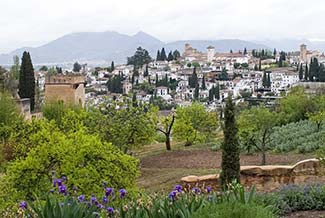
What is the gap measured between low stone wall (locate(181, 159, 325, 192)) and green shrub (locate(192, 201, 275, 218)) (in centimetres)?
813

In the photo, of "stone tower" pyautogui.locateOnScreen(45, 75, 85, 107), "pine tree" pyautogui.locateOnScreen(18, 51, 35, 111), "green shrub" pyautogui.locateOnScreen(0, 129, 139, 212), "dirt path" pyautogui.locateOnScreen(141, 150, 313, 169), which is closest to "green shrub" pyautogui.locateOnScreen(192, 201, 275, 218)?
"green shrub" pyautogui.locateOnScreen(0, 129, 139, 212)

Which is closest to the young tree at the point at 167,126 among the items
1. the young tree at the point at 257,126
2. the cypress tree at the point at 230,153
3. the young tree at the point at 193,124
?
the young tree at the point at 193,124

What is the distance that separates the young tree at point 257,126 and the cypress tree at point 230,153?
5247 mm

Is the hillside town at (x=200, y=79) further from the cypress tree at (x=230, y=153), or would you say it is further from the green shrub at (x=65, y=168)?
the green shrub at (x=65, y=168)

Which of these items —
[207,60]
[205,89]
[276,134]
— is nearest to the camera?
[276,134]

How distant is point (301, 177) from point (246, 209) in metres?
8.85

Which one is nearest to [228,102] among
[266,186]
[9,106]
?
[266,186]

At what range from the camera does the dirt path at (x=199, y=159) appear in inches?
706

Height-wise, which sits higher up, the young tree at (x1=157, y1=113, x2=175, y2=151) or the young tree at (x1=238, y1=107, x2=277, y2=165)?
the young tree at (x1=238, y1=107, x2=277, y2=165)

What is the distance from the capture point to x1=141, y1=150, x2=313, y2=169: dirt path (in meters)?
17.9

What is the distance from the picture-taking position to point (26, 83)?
35906mm

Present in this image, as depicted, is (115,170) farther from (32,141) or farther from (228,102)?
(228,102)

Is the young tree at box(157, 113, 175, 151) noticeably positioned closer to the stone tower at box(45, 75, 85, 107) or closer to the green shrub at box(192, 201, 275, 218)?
the stone tower at box(45, 75, 85, 107)

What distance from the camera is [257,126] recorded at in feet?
59.9
